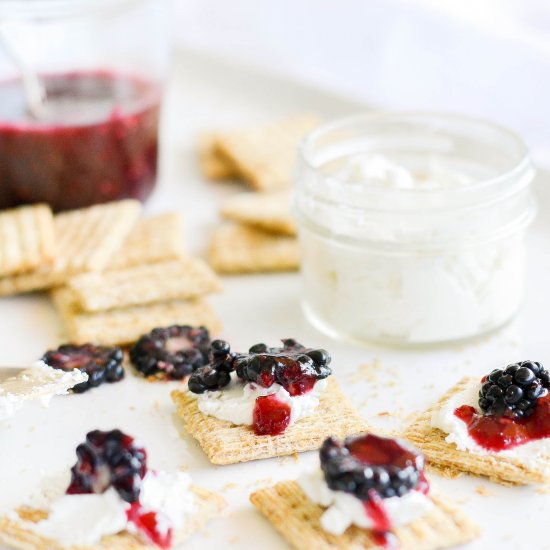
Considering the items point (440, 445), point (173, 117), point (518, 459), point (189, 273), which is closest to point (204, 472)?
point (440, 445)

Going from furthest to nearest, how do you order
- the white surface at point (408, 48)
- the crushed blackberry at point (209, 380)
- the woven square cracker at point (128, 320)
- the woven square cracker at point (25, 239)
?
the white surface at point (408, 48) < the woven square cracker at point (25, 239) < the woven square cracker at point (128, 320) < the crushed blackberry at point (209, 380)

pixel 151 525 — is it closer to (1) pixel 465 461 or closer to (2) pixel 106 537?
(2) pixel 106 537

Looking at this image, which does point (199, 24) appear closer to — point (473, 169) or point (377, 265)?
point (473, 169)

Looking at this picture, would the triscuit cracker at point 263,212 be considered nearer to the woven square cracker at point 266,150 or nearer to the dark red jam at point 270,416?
the woven square cracker at point 266,150

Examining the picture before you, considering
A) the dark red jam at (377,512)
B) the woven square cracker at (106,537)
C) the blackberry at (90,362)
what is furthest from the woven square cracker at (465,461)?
the blackberry at (90,362)

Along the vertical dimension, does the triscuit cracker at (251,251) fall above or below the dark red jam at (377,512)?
below

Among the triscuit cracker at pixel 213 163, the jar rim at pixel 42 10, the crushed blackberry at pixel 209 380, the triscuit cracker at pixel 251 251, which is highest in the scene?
the jar rim at pixel 42 10
